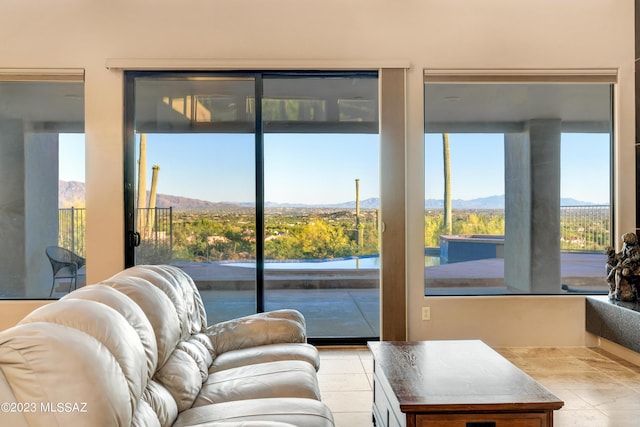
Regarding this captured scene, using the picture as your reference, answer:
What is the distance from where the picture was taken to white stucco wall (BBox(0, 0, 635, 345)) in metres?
3.64

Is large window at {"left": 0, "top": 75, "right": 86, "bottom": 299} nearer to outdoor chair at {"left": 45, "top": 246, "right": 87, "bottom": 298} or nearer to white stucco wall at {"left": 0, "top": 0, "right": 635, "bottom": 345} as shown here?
outdoor chair at {"left": 45, "top": 246, "right": 87, "bottom": 298}

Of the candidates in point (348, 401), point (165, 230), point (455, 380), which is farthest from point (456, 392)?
point (165, 230)

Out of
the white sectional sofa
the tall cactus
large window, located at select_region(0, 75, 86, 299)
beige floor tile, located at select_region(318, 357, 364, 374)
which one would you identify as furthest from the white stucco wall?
the white sectional sofa

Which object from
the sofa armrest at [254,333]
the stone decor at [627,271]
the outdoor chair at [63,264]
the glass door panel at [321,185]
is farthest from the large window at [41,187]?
the stone decor at [627,271]

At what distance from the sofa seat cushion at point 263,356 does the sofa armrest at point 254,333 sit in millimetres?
61

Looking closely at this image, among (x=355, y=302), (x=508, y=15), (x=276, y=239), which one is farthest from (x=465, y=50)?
(x=355, y=302)

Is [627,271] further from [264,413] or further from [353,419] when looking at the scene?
[264,413]

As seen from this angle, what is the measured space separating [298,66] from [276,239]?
1.60m

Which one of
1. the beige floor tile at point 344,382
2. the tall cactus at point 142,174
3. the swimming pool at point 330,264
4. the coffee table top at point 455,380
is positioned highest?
the tall cactus at point 142,174

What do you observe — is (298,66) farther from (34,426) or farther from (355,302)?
(34,426)

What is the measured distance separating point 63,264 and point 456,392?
12.2 feet

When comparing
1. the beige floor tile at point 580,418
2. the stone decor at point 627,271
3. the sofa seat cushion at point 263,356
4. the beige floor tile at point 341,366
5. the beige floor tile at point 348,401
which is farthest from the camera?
the stone decor at point 627,271

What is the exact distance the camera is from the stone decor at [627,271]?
3.44 m

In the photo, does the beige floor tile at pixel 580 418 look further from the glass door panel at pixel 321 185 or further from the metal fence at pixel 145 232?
the metal fence at pixel 145 232
